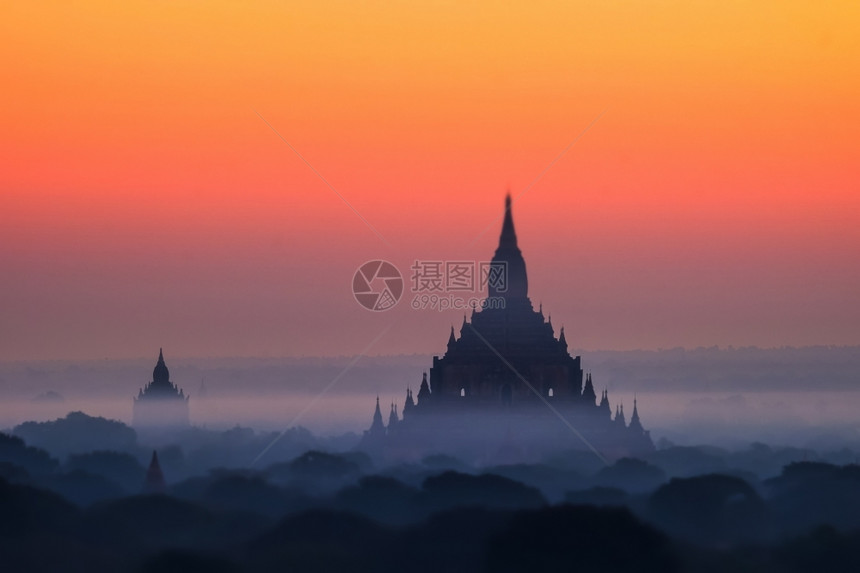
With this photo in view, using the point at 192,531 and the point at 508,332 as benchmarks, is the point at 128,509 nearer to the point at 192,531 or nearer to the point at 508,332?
the point at 192,531

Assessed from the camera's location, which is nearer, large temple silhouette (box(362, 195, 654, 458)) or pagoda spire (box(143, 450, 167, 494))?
pagoda spire (box(143, 450, 167, 494))

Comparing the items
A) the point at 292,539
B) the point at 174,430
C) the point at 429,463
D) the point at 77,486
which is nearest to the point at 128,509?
the point at 292,539

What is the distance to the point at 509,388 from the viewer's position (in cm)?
13725

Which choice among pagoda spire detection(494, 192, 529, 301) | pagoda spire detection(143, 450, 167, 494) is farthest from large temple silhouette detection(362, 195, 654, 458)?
pagoda spire detection(143, 450, 167, 494)

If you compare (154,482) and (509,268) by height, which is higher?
(509,268)

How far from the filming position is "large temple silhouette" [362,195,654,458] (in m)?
137

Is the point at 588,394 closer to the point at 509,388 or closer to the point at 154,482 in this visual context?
the point at 509,388

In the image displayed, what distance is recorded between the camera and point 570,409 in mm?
137625

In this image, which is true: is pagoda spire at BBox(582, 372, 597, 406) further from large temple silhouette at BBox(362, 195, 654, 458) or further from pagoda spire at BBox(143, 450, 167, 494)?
pagoda spire at BBox(143, 450, 167, 494)

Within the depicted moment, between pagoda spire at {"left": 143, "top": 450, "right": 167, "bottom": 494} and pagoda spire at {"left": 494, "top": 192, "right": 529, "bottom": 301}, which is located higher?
pagoda spire at {"left": 494, "top": 192, "right": 529, "bottom": 301}

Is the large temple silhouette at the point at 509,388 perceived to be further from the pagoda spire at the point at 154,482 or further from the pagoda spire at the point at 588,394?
the pagoda spire at the point at 154,482

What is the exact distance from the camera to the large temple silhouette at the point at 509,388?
136625 millimetres

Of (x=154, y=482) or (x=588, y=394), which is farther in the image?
(x=588, y=394)

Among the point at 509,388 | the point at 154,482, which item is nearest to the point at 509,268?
the point at 509,388
